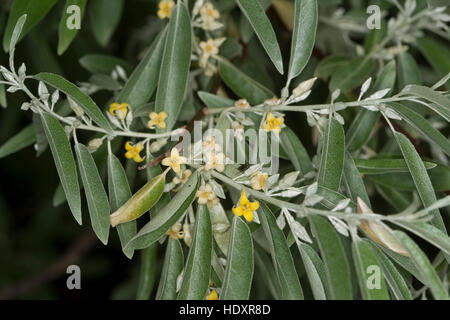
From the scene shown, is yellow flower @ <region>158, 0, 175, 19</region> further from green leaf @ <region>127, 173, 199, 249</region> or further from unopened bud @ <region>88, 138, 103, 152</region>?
green leaf @ <region>127, 173, 199, 249</region>

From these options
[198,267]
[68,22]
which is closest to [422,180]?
[198,267]

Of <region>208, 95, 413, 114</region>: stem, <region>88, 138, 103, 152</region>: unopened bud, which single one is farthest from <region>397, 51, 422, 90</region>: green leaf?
<region>88, 138, 103, 152</region>: unopened bud

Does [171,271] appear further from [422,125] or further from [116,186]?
[422,125]

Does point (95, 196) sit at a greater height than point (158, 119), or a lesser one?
lesser

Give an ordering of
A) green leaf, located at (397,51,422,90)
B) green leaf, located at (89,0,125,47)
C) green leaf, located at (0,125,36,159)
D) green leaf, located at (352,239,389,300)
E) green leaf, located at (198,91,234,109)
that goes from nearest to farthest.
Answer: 1. green leaf, located at (352,239,389,300)
2. green leaf, located at (198,91,234,109)
3. green leaf, located at (0,125,36,159)
4. green leaf, located at (397,51,422,90)
5. green leaf, located at (89,0,125,47)

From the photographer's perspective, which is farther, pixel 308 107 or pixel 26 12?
pixel 26 12

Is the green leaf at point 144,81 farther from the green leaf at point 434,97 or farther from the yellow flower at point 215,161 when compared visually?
the green leaf at point 434,97
